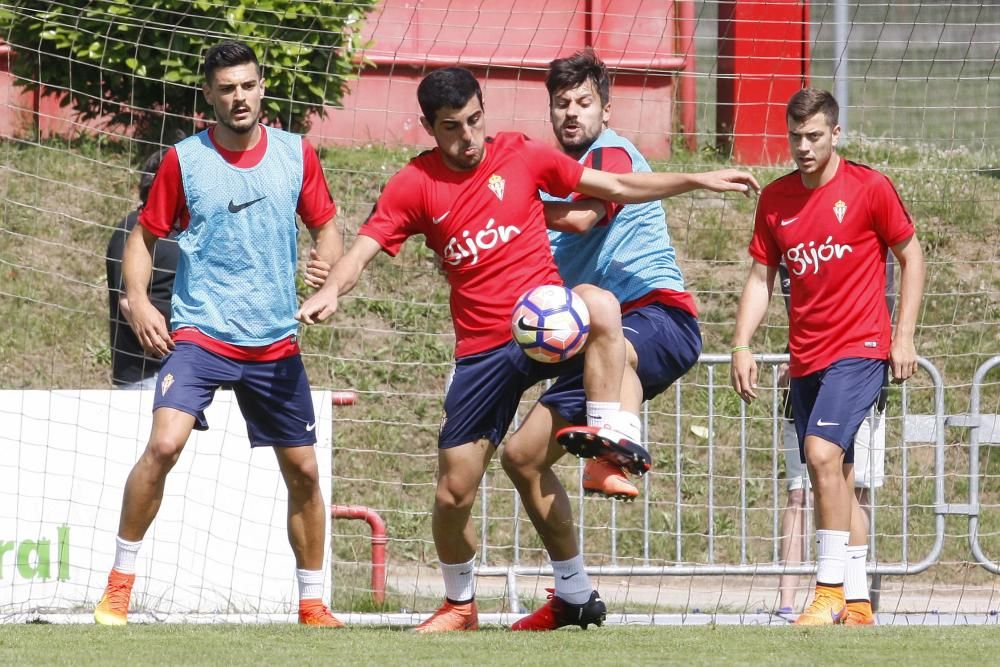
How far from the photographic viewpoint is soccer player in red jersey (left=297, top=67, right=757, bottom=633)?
574 centimetres

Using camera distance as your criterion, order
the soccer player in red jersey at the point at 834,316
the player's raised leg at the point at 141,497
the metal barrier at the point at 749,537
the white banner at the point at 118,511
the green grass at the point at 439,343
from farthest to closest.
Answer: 1. the green grass at the point at 439,343
2. the metal barrier at the point at 749,537
3. the white banner at the point at 118,511
4. the soccer player in red jersey at the point at 834,316
5. the player's raised leg at the point at 141,497

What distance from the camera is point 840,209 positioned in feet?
21.5

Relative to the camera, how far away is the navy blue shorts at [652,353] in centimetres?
587

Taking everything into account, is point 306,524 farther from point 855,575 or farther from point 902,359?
point 902,359

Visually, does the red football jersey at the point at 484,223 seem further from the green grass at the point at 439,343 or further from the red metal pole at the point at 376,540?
the green grass at the point at 439,343

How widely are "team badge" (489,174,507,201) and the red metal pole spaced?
290cm

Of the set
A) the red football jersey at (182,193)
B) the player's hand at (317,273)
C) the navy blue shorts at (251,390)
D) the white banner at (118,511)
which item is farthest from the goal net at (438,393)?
the player's hand at (317,273)

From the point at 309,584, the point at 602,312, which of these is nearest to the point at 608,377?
the point at 602,312

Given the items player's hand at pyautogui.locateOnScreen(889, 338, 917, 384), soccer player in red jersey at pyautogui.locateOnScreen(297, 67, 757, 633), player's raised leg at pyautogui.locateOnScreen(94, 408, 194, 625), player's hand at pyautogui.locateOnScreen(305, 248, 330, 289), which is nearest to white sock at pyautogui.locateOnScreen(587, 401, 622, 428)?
soccer player in red jersey at pyautogui.locateOnScreen(297, 67, 757, 633)

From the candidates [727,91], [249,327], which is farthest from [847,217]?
[727,91]

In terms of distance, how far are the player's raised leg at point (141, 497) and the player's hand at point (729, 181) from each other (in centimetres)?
226

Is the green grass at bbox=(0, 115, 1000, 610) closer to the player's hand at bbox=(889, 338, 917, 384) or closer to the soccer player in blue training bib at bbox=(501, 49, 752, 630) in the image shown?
the player's hand at bbox=(889, 338, 917, 384)

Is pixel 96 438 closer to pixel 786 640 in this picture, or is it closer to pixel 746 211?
pixel 786 640

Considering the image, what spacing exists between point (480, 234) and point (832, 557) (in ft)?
6.82
